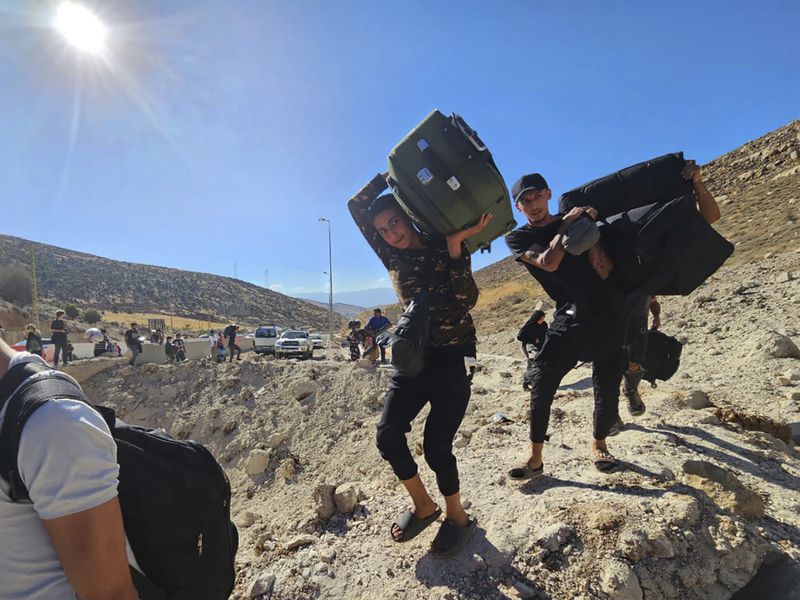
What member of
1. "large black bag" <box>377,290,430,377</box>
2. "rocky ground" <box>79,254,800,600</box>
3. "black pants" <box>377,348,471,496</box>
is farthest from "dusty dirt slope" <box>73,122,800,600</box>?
"large black bag" <box>377,290,430,377</box>

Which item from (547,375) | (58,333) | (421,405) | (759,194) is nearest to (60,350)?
(58,333)

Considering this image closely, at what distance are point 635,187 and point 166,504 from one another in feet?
10.6

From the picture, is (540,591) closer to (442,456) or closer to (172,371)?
(442,456)

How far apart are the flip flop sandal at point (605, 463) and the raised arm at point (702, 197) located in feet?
5.62

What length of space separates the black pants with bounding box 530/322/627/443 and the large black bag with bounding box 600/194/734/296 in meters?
0.44

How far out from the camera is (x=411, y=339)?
2158mm

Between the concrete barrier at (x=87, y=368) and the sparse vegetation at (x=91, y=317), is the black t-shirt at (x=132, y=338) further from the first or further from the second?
the sparse vegetation at (x=91, y=317)

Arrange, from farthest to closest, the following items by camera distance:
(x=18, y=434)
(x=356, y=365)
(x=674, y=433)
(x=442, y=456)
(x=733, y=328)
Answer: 1. (x=356, y=365)
2. (x=733, y=328)
3. (x=674, y=433)
4. (x=442, y=456)
5. (x=18, y=434)

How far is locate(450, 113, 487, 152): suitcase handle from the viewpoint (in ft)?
8.10

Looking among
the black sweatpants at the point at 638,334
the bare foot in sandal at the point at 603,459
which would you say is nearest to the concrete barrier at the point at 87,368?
the bare foot in sandal at the point at 603,459

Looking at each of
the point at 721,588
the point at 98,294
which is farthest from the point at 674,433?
the point at 98,294

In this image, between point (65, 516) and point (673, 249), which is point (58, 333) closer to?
point (65, 516)

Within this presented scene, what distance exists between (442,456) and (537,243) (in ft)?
5.10

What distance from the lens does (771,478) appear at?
113 inches
